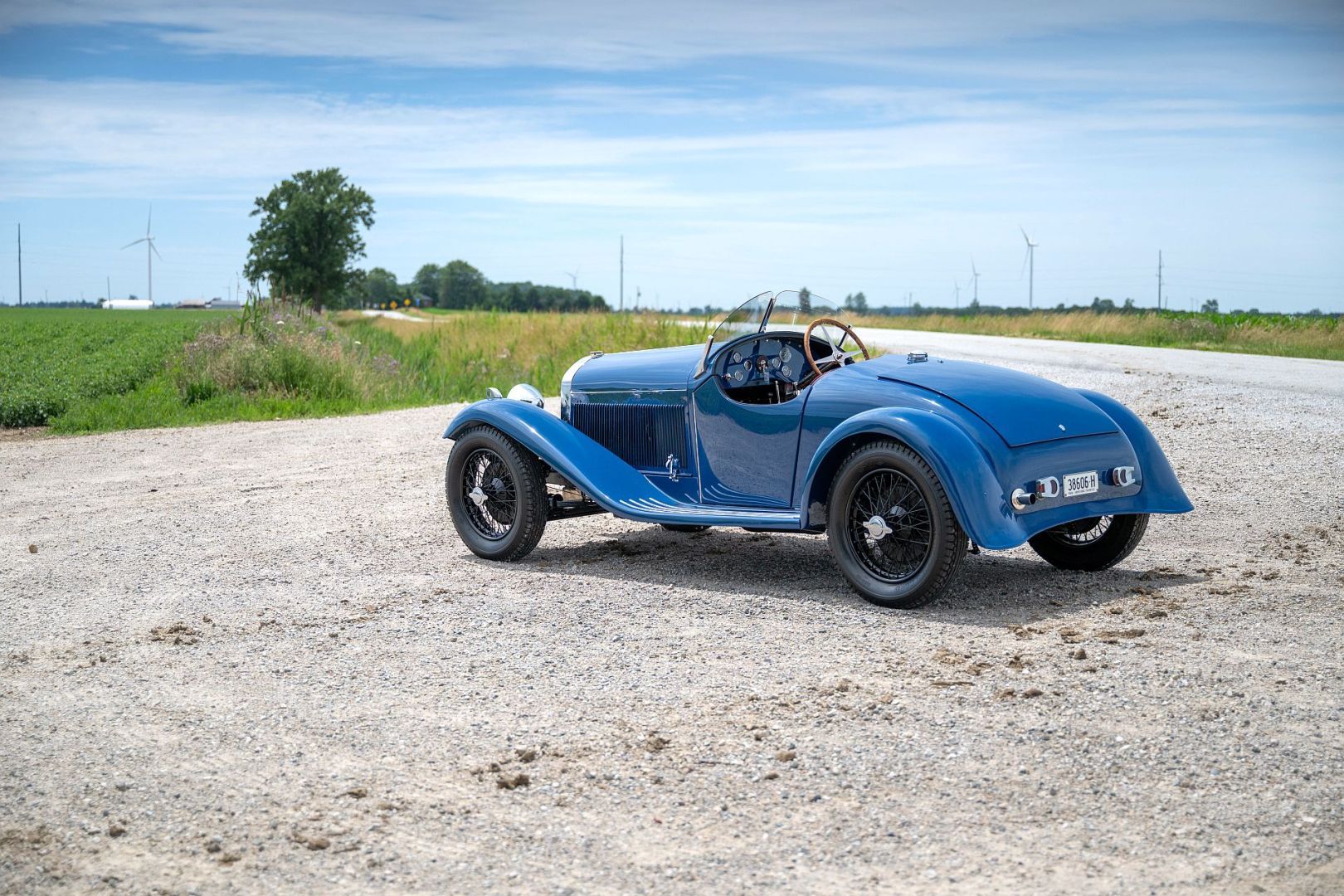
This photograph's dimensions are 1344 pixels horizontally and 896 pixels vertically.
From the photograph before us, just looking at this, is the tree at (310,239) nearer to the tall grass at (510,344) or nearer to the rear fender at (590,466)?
the tall grass at (510,344)

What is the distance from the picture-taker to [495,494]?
7.75 m

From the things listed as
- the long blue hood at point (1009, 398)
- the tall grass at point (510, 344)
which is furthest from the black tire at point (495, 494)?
the tall grass at point (510, 344)

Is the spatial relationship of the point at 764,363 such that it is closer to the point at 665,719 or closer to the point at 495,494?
the point at 495,494

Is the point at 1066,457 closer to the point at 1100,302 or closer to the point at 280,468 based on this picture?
the point at 280,468

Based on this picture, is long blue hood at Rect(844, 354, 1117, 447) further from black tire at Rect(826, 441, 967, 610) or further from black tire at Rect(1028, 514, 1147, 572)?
black tire at Rect(1028, 514, 1147, 572)

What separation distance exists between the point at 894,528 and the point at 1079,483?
3.03 feet

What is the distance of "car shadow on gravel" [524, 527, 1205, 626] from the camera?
612 cm

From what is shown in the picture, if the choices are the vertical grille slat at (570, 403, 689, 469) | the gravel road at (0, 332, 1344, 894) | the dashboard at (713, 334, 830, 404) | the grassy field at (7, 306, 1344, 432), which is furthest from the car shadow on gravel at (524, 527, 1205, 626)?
the grassy field at (7, 306, 1344, 432)

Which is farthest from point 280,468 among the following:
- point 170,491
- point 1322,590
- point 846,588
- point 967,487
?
point 1322,590

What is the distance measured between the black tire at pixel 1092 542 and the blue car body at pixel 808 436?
34 centimetres

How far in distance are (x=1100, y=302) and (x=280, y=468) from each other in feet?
105

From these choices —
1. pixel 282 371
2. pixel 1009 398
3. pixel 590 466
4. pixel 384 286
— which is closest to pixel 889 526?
pixel 1009 398

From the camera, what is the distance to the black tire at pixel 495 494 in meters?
7.51

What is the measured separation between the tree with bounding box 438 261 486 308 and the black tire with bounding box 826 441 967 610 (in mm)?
94406
